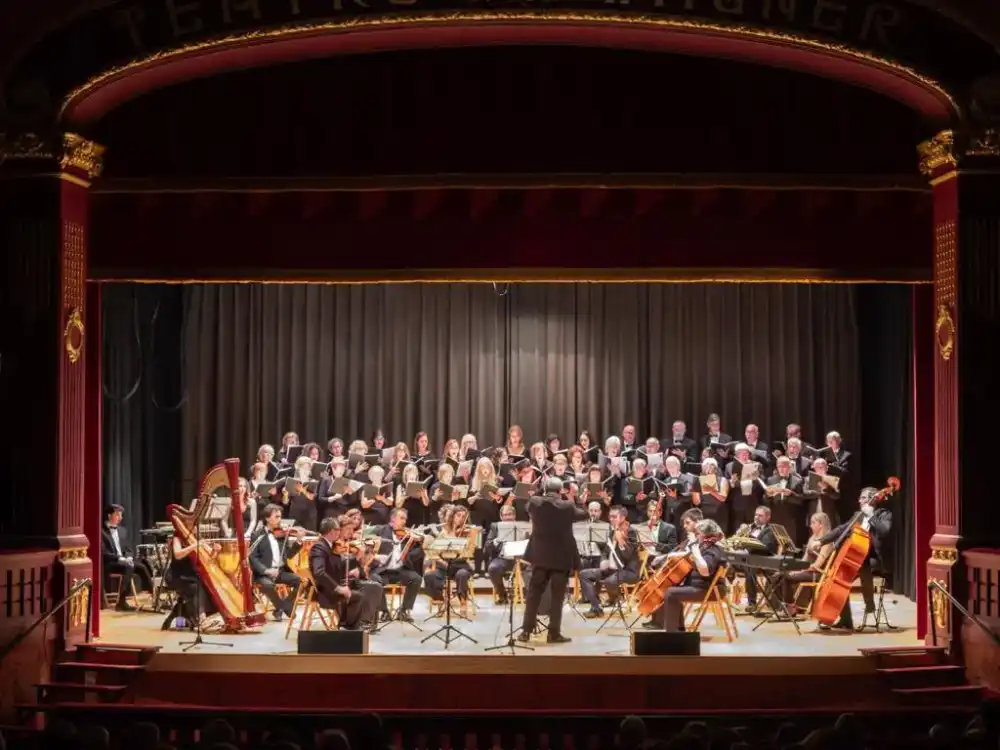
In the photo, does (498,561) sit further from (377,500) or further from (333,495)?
(333,495)

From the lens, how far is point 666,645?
32.6 feet

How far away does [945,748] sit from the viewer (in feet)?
18.2

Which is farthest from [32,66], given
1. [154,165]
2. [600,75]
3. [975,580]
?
[975,580]

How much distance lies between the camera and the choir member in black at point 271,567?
38.5ft

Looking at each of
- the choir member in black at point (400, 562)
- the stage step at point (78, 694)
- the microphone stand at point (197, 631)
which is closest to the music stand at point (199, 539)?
the microphone stand at point (197, 631)

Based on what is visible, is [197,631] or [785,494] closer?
[197,631]

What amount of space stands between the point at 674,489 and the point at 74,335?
6421 millimetres

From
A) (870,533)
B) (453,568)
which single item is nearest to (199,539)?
(453,568)

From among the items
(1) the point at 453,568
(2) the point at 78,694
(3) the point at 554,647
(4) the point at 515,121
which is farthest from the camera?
(1) the point at 453,568

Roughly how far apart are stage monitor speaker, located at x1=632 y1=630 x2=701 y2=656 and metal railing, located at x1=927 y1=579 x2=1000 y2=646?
74.7 inches

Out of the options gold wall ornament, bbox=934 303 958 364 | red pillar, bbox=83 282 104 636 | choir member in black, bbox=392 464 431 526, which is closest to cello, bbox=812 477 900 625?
gold wall ornament, bbox=934 303 958 364

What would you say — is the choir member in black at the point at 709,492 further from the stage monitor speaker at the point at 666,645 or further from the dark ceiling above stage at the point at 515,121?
the dark ceiling above stage at the point at 515,121

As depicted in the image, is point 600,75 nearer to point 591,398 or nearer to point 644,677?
point 644,677

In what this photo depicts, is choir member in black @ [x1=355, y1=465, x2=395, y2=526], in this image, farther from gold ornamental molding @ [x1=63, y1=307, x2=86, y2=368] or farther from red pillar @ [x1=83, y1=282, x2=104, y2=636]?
gold ornamental molding @ [x1=63, y1=307, x2=86, y2=368]
